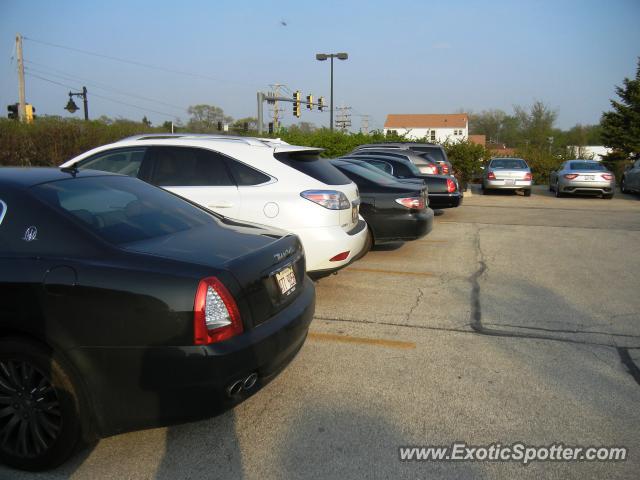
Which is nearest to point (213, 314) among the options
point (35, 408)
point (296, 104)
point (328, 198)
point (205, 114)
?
point (35, 408)

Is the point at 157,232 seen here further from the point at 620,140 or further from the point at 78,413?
the point at 620,140

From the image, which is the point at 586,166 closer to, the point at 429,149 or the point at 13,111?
the point at 429,149

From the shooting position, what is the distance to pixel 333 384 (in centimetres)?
390

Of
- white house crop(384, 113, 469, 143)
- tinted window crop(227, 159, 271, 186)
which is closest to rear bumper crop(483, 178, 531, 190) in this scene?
tinted window crop(227, 159, 271, 186)

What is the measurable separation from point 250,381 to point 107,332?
78cm

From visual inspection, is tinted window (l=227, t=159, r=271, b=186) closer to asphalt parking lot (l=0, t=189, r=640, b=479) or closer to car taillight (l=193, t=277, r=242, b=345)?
asphalt parking lot (l=0, t=189, r=640, b=479)

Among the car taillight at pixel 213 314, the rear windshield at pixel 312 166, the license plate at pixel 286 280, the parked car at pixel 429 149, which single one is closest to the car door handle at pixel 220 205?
the rear windshield at pixel 312 166

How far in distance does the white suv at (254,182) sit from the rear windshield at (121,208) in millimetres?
1329

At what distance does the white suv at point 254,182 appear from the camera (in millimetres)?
5316

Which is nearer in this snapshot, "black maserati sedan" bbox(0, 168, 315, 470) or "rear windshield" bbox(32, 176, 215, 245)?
"black maserati sedan" bbox(0, 168, 315, 470)

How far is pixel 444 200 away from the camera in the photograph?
12.2 metres

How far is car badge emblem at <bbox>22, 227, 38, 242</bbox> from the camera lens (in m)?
2.86

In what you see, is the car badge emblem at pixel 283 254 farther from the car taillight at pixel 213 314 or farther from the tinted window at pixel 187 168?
the tinted window at pixel 187 168

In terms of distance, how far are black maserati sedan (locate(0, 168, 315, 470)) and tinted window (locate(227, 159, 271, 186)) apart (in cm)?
241
